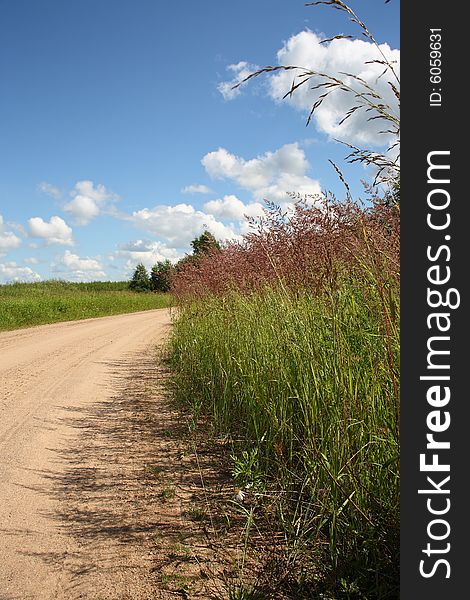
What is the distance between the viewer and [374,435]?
2.92 metres

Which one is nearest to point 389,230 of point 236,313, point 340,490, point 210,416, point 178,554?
point 340,490

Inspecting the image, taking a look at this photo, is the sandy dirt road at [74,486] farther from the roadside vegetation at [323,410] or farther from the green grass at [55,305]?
the green grass at [55,305]

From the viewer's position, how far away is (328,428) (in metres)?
3.23

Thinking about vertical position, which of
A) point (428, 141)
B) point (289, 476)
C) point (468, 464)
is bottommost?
point (289, 476)

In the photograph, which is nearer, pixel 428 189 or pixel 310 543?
pixel 428 189

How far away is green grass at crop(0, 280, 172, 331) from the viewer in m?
22.0

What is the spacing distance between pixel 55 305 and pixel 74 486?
23010 mm

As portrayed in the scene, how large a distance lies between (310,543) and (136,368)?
323 inches

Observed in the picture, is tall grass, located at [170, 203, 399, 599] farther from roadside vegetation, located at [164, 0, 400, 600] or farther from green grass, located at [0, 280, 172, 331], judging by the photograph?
green grass, located at [0, 280, 172, 331]

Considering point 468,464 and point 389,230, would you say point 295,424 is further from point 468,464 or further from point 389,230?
point 468,464

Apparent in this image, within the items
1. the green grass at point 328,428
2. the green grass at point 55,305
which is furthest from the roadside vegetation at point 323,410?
the green grass at point 55,305

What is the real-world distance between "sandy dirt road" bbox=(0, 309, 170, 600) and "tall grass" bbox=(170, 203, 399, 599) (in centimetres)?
92

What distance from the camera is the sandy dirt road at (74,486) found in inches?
126

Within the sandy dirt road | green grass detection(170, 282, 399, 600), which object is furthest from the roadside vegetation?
the sandy dirt road
